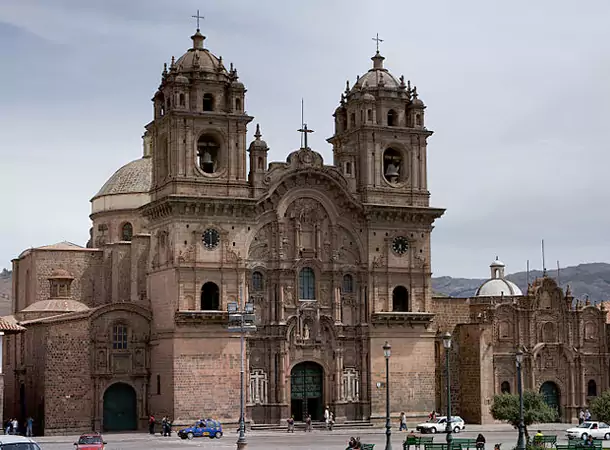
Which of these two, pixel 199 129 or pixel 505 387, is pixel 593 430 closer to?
pixel 505 387

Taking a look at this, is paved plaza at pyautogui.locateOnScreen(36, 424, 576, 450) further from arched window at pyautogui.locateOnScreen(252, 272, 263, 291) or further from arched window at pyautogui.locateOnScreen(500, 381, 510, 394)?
arched window at pyautogui.locateOnScreen(252, 272, 263, 291)

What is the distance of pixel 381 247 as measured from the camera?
66250 millimetres

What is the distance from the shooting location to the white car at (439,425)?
62.2 m

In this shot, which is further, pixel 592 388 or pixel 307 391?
pixel 592 388

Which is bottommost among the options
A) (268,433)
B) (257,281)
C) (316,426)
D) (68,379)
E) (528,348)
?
(268,433)

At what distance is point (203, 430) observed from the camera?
2293 inches

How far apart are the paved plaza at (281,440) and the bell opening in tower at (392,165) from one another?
14332mm

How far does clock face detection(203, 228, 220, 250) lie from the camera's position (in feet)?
203

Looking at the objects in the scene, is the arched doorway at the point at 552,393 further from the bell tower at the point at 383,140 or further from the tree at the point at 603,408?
the bell tower at the point at 383,140

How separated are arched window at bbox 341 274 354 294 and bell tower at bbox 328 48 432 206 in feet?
14.4

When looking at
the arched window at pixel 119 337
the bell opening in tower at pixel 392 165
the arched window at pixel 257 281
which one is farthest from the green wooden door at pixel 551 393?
the arched window at pixel 119 337

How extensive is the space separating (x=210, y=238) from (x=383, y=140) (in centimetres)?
1192

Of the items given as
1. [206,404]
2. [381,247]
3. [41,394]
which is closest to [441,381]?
[381,247]

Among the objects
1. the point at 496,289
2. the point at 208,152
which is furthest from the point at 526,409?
the point at 496,289
